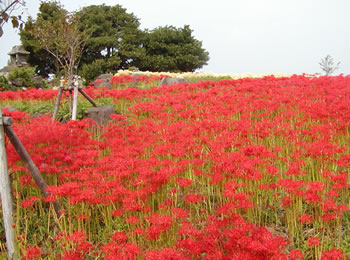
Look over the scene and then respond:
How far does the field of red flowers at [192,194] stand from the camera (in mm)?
3260

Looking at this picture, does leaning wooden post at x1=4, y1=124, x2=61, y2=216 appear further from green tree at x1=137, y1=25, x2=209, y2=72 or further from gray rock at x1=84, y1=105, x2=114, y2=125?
green tree at x1=137, y1=25, x2=209, y2=72

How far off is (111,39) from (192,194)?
28989mm

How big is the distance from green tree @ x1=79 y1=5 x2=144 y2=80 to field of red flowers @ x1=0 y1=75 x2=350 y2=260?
23309mm

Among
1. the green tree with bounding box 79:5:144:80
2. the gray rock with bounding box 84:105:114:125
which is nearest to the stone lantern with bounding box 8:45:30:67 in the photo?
the green tree with bounding box 79:5:144:80

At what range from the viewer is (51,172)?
195 inches

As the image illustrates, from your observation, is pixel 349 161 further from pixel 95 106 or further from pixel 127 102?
pixel 127 102

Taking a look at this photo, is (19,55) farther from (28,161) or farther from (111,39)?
(28,161)

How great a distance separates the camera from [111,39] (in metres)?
30.7

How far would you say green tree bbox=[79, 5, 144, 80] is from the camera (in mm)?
30609

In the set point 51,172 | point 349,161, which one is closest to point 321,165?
point 349,161

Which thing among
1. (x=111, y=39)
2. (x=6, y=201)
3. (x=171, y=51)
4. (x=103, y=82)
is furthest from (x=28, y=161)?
(x=171, y=51)

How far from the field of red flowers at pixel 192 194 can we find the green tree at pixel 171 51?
24596mm

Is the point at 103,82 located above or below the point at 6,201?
above

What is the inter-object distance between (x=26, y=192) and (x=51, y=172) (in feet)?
4.31
